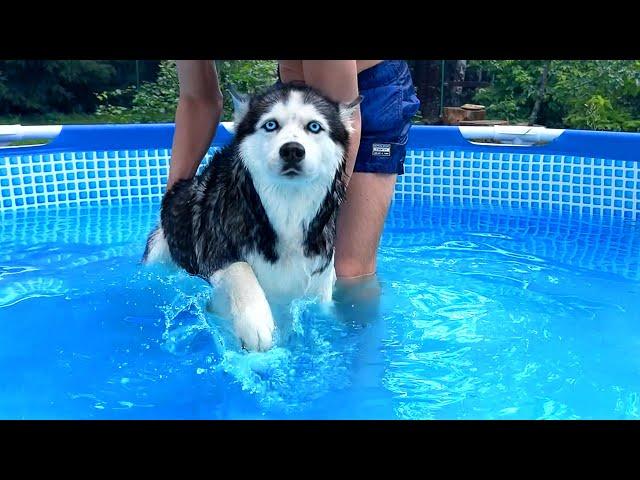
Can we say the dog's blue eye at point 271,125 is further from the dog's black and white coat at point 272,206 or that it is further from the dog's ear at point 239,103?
the dog's ear at point 239,103

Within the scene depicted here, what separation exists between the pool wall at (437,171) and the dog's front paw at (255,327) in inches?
151

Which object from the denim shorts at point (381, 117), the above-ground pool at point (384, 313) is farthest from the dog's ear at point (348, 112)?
the above-ground pool at point (384, 313)

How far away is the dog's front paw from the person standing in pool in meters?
1.04

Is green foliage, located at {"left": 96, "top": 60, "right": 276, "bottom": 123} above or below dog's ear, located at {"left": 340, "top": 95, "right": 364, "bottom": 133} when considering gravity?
above

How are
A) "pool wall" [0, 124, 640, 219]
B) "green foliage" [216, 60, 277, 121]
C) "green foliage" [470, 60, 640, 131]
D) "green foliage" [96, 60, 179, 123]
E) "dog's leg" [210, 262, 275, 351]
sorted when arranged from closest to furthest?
1. "dog's leg" [210, 262, 275, 351]
2. "pool wall" [0, 124, 640, 219]
3. "green foliage" [470, 60, 640, 131]
4. "green foliage" [216, 60, 277, 121]
5. "green foliage" [96, 60, 179, 123]

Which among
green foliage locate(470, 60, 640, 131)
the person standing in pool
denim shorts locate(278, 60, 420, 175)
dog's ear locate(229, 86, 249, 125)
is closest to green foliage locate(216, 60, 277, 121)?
green foliage locate(470, 60, 640, 131)

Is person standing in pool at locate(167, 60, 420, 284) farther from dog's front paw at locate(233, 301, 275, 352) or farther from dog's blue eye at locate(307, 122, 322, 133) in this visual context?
dog's front paw at locate(233, 301, 275, 352)

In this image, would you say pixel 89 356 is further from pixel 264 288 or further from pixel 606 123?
pixel 606 123

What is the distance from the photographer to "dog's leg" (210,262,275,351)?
98.4 inches

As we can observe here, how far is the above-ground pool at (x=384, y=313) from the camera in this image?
2.51 meters

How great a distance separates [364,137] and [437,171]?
2.96 metres

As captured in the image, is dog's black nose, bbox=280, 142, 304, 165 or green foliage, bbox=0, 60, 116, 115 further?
green foliage, bbox=0, 60, 116, 115

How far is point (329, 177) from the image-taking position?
8.82ft
